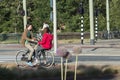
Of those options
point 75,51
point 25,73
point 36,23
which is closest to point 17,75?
point 25,73

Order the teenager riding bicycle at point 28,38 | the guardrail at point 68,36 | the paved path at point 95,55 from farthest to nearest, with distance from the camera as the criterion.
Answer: the guardrail at point 68,36, the paved path at point 95,55, the teenager riding bicycle at point 28,38

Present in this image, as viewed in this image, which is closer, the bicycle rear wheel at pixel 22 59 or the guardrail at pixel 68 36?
the bicycle rear wheel at pixel 22 59

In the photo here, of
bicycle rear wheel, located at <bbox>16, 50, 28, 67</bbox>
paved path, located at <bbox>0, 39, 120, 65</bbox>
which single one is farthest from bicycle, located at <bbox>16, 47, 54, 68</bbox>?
paved path, located at <bbox>0, 39, 120, 65</bbox>

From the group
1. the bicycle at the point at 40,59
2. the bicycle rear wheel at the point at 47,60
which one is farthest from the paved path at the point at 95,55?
the bicycle at the point at 40,59

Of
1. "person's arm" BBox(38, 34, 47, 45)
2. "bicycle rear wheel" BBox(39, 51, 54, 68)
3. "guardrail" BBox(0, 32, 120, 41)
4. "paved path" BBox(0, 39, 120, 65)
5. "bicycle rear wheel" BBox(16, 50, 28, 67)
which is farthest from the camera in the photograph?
"guardrail" BBox(0, 32, 120, 41)

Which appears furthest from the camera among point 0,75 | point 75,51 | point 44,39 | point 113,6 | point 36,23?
point 36,23

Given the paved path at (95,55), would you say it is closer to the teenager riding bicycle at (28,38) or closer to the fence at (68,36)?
the teenager riding bicycle at (28,38)

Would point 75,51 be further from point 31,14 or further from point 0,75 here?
point 31,14

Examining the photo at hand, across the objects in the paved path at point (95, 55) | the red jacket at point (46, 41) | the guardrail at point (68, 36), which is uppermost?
the guardrail at point (68, 36)

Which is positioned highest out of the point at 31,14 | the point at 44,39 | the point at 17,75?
the point at 31,14

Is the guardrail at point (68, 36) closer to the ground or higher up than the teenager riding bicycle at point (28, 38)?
higher up

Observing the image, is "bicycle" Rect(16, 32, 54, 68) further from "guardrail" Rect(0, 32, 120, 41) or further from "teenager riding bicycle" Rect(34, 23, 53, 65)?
"guardrail" Rect(0, 32, 120, 41)

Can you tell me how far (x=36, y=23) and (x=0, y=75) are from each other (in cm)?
4459

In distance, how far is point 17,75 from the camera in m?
14.3
